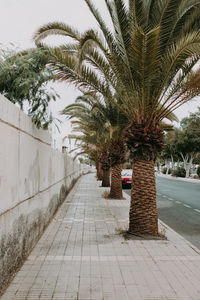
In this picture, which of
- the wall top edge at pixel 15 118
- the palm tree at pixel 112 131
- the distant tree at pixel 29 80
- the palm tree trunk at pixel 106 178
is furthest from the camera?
the palm tree trunk at pixel 106 178

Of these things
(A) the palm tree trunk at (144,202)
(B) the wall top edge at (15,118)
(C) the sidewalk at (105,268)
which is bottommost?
(C) the sidewalk at (105,268)

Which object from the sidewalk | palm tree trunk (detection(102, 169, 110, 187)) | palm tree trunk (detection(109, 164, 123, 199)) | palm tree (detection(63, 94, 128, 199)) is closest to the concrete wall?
the sidewalk

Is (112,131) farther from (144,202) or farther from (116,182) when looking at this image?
(144,202)

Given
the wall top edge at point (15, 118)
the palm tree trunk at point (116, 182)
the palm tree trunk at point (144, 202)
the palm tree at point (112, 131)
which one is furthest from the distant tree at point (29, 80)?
the palm tree trunk at point (116, 182)

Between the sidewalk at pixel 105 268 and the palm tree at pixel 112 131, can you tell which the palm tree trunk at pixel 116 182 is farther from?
the sidewalk at pixel 105 268

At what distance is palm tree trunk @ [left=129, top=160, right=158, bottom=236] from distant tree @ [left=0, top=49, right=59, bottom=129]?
8.26ft

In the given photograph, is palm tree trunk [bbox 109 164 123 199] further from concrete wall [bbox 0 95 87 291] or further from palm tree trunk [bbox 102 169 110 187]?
concrete wall [bbox 0 95 87 291]

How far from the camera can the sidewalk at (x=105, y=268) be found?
423 centimetres

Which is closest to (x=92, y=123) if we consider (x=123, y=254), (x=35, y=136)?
(x=35, y=136)

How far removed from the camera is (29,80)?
19.8 ft

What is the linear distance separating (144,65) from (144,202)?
3.18 metres

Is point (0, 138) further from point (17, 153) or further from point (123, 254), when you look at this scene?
point (123, 254)

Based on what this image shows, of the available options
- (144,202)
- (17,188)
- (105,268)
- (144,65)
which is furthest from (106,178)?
(17,188)

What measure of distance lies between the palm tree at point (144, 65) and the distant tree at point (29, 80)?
936mm
